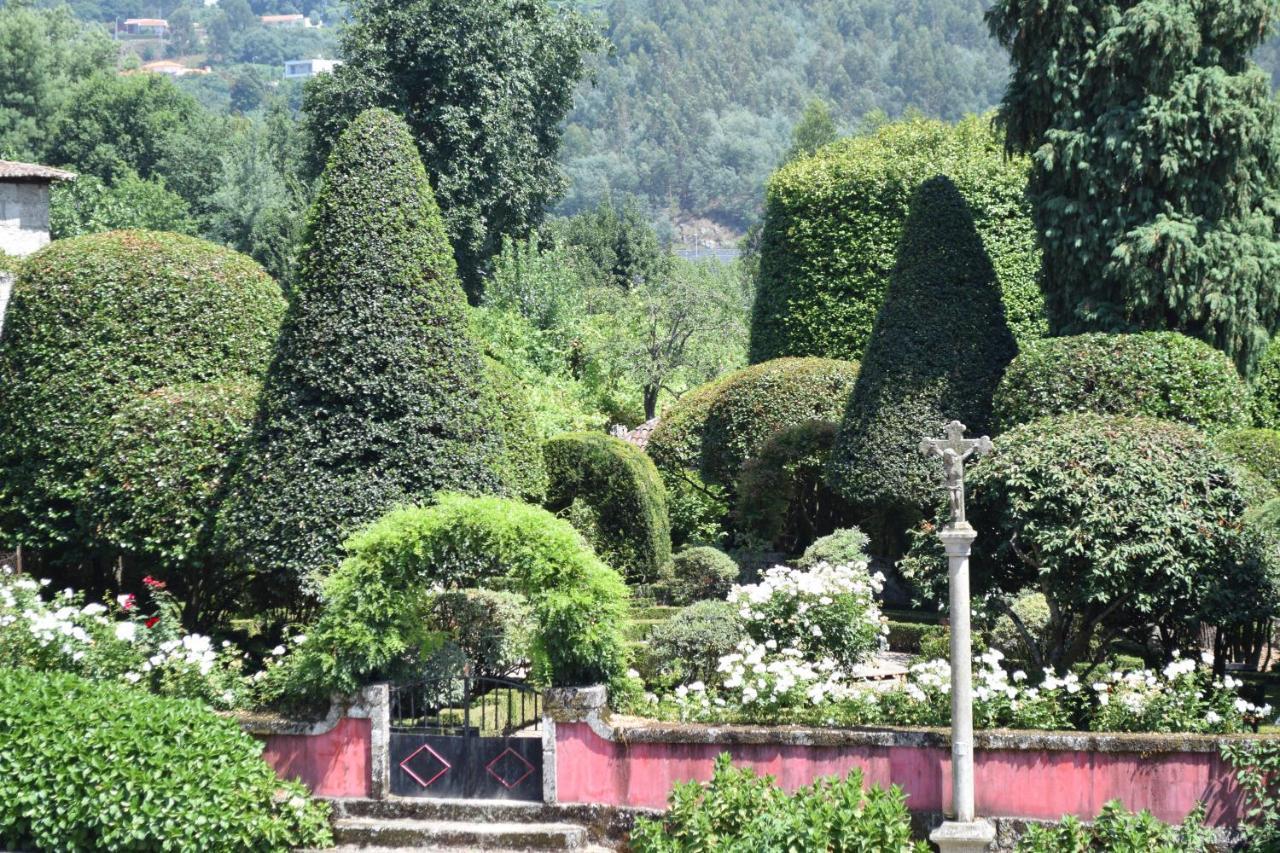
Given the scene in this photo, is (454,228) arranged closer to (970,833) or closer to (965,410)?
(965,410)

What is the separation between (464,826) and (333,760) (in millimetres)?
1357

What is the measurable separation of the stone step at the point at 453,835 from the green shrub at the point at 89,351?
6427 millimetres

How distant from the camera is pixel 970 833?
11.8 meters

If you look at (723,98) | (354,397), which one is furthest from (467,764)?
(723,98)

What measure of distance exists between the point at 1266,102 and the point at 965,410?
576 centimetres

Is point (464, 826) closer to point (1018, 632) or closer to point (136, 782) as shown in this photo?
point (136, 782)

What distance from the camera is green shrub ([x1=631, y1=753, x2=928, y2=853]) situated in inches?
464

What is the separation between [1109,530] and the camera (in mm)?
14297

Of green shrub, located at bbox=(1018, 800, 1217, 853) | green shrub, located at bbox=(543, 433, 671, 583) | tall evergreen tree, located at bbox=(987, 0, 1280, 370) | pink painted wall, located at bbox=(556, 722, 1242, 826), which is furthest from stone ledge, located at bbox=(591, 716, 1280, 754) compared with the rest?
tall evergreen tree, located at bbox=(987, 0, 1280, 370)

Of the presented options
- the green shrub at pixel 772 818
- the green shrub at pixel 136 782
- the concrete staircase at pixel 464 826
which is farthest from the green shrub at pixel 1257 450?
the green shrub at pixel 136 782

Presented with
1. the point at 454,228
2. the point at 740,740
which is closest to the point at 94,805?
the point at 740,740

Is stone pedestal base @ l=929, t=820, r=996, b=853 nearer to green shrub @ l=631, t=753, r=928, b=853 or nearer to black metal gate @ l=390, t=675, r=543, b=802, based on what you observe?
green shrub @ l=631, t=753, r=928, b=853

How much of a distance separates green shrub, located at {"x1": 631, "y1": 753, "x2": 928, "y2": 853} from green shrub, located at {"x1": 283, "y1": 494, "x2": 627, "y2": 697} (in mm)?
1478

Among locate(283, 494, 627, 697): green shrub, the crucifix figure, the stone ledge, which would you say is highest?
the crucifix figure
